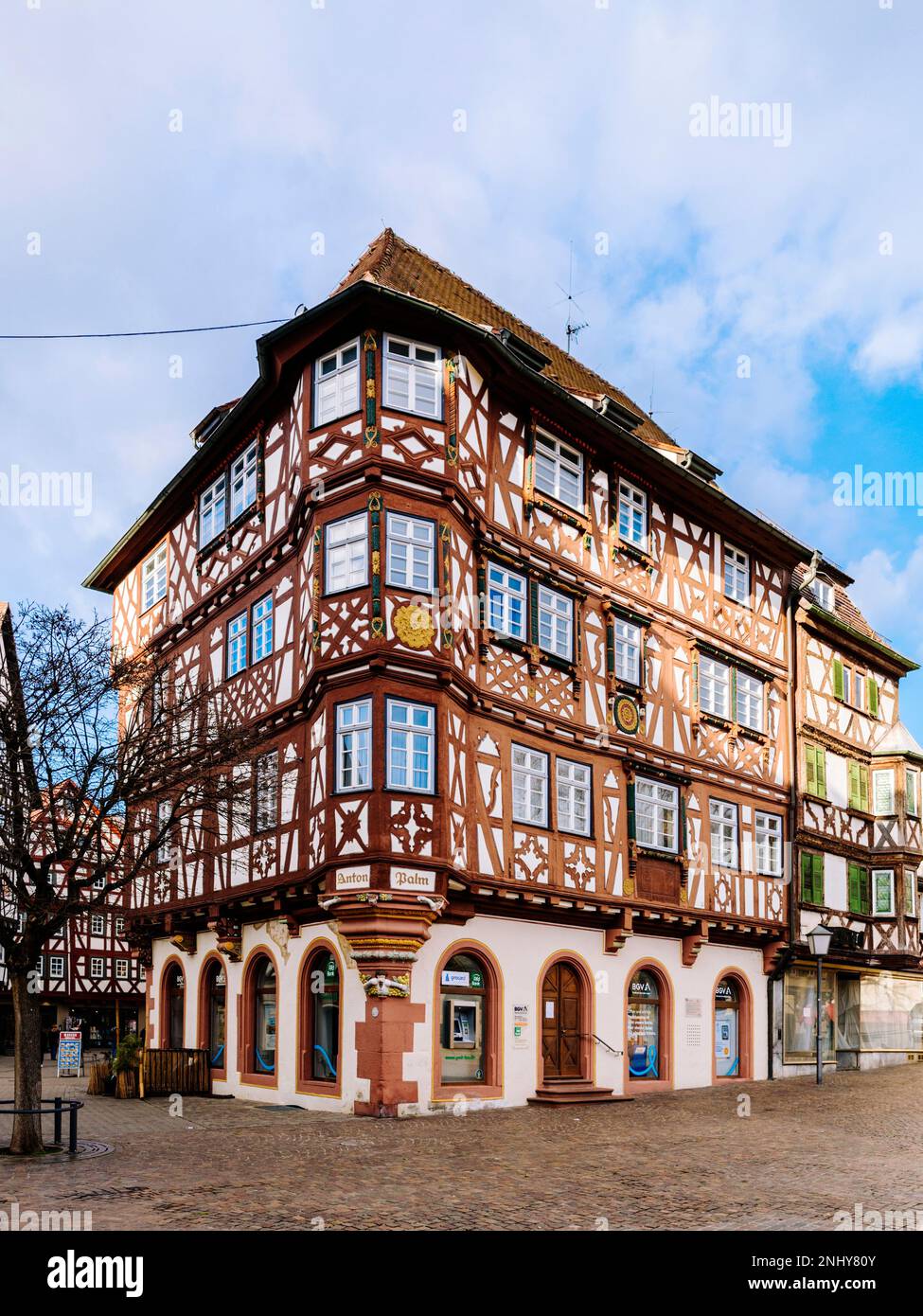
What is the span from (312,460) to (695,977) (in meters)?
14.1

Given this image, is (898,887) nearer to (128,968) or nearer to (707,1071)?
(707,1071)

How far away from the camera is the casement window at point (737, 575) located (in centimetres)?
3200

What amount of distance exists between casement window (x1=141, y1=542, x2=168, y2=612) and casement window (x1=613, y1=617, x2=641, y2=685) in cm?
1212

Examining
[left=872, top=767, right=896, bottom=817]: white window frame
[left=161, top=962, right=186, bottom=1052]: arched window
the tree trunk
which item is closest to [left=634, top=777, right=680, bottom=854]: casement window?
[left=161, top=962, right=186, bottom=1052]: arched window

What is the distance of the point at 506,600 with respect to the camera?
24453mm

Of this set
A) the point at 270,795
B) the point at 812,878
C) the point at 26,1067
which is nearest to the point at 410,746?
the point at 270,795

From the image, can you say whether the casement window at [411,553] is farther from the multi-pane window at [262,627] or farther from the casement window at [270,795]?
the multi-pane window at [262,627]

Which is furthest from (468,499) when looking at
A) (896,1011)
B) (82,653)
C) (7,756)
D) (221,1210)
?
(896,1011)

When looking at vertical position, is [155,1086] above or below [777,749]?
below

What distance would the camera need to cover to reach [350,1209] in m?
11.9

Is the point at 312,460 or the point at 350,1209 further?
the point at 312,460

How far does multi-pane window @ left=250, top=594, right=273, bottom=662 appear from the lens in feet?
86.2

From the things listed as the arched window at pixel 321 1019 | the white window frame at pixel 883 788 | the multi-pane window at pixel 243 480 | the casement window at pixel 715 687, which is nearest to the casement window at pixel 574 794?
the casement window at pixel 715 687

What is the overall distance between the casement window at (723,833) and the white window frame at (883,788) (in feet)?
31.1
